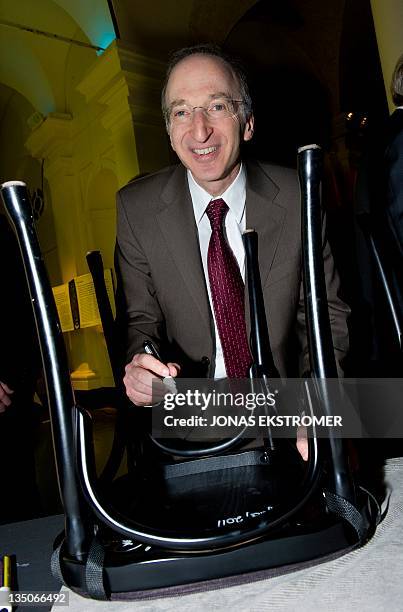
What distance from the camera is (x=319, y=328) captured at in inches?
19.5

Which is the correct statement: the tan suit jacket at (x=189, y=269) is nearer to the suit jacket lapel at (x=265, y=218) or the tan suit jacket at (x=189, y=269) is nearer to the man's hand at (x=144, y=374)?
the suit jacket lapel at (x=265, y=218)

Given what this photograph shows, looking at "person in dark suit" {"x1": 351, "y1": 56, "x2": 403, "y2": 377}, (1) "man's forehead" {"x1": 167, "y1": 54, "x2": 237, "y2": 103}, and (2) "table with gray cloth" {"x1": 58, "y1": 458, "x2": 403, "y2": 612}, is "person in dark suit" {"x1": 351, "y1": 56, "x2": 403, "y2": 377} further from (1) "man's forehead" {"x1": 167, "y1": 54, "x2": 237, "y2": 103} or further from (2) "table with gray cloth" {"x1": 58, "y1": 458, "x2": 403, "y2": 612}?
(2) "table with gray cloth" {"x1": 58, "y1": 458, "x2": 403, "y2": 612}

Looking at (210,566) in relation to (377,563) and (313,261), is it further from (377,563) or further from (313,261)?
(313,261)

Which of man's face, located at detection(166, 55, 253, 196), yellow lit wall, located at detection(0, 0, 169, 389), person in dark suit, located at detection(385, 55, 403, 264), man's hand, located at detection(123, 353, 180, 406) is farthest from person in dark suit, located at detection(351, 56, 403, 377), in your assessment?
yellow lit wall, located at detection(0, 0, 169, 389)

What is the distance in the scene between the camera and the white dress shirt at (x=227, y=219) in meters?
1.26

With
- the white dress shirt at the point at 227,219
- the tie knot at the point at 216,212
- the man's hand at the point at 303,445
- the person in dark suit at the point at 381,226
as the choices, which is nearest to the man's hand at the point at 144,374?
the man's hand at the point at 303,445

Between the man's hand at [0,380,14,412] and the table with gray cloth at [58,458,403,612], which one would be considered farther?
the man's hand at [0,380,14,412]

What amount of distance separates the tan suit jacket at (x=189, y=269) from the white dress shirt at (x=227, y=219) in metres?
0.03

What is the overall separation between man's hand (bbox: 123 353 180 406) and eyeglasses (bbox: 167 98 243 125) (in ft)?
2.14

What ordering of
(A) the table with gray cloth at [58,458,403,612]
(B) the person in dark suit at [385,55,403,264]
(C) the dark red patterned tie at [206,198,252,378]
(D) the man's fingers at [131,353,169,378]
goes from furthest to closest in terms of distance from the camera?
(B) the person in dark suit at [385,55,403,264] < (C) the dark red patterned tie at [206,198,252,378] < (D) the man's fingers at [131,353,169,378] < (A) the table with gray cloth at [58,458,403,612]

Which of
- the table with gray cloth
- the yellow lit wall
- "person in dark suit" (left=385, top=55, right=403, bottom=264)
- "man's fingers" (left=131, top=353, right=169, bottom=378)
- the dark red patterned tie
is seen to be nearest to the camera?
the table with gray cloth

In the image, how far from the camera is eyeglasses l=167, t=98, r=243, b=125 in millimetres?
1197

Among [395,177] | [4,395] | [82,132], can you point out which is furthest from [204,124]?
[82,132]

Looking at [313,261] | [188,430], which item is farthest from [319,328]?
[188,430]
